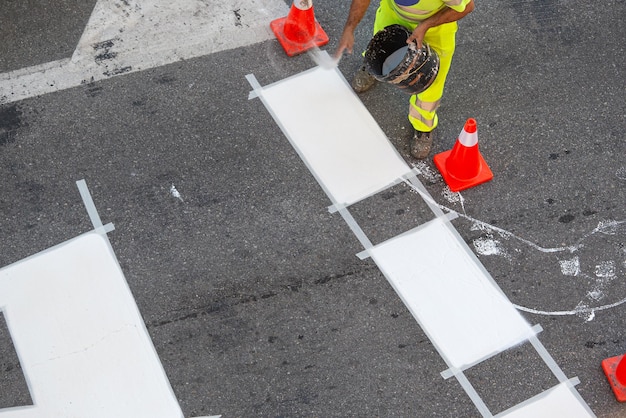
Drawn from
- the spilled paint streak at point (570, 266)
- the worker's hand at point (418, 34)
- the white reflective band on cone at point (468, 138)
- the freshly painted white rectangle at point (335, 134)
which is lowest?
the spilled paint streak at point (570, 266)

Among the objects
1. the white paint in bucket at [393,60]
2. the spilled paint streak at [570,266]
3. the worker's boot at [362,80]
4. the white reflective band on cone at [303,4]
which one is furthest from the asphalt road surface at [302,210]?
the white paint in bucket at [393,60]

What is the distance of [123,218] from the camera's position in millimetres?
5566

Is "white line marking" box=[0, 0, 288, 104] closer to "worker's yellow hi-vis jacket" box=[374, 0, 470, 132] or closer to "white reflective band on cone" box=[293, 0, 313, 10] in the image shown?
"white reflective band on cone" box=[293, 0, 313, 10]

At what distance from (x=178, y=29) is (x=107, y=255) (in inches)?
81.6

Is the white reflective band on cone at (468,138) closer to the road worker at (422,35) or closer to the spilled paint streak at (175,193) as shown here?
the road worker at (422,35)

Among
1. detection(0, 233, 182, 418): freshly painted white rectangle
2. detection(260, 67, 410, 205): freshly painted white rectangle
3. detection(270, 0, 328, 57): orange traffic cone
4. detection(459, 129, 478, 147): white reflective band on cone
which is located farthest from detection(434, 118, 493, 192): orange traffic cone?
Result: detection(0, 233, 182, 418): freshly painted white rectangle

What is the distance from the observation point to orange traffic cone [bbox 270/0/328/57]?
6.35 m

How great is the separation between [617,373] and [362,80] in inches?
107

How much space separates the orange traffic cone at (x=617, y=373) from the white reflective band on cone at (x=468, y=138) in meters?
1.63

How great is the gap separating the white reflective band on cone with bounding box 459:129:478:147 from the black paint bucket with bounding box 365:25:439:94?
16.1 inches

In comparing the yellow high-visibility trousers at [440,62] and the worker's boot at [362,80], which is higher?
the yellow high-visibility trousers at [440,62]

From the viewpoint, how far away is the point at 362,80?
6254mm

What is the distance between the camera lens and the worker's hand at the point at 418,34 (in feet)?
17.4

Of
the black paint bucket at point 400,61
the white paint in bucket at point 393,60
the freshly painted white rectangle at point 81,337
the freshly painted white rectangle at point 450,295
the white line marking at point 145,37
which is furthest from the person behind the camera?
the white line marking at point 145,37
